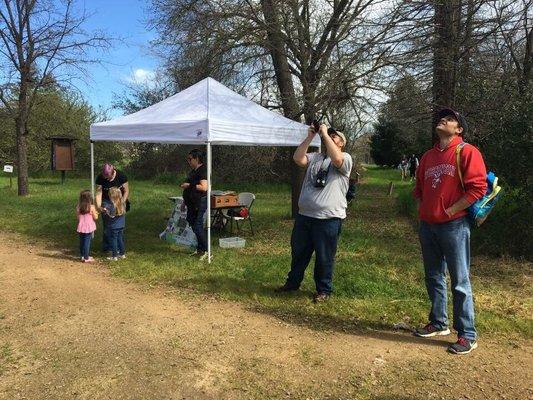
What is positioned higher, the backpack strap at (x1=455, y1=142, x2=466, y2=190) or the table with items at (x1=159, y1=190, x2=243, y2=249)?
the backpack strap at (x1=455, y1=142, x2=466, y2=190)

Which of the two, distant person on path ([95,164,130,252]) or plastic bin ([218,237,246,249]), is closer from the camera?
distant person on path ([95,164,130,252])

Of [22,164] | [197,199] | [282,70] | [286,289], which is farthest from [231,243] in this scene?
[22,164]

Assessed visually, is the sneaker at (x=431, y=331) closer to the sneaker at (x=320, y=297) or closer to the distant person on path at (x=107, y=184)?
the sneaker at (x=320, y=297)

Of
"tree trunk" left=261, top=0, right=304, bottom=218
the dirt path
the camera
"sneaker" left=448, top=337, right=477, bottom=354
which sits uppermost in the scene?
"tree trunk" left=261, top=0, right=304, bottom=218

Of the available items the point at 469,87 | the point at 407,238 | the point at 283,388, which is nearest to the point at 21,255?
the point at 283,388

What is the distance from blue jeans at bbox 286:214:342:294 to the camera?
5094 mm

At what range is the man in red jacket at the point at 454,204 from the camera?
3.88 metres

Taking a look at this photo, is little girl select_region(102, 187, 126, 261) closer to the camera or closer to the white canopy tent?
the white canopy tent

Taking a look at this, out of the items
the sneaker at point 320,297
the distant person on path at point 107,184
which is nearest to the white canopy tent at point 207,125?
the distant person on path at point 107,184

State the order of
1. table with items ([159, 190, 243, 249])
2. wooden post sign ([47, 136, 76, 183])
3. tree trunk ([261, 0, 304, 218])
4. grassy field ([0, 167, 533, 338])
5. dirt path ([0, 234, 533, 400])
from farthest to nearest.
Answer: wooden post sign ([47, 136, 76, 183]) < tree trunk ([261, 0, 304, 218]) < table with items ([159, 190, 243, 249]) < grassy field ([0, 167, 533, 338]) < dirt path ([0, 234, 533, 400])

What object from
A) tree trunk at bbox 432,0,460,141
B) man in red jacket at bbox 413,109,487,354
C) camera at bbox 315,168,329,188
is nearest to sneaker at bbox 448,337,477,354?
man in red jacket at bbox 413,109,487,354

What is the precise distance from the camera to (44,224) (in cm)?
1037

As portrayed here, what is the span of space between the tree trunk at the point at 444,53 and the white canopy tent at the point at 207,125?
9.64 feet

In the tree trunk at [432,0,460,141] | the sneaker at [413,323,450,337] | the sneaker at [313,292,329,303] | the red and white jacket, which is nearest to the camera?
the red and white jacket
